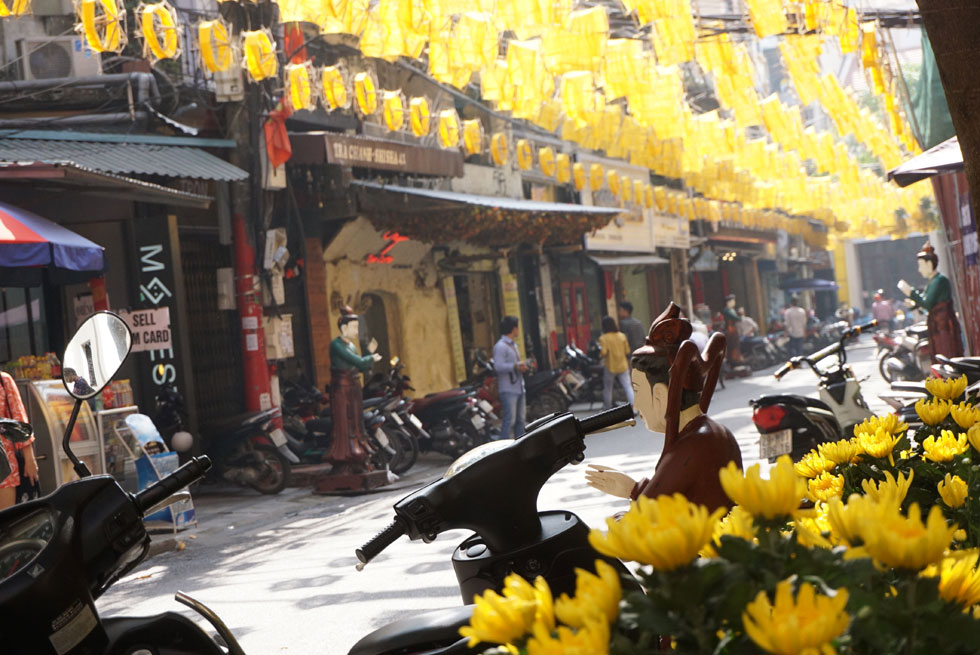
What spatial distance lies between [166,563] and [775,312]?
42.2 meters

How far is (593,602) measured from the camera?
4.28ft

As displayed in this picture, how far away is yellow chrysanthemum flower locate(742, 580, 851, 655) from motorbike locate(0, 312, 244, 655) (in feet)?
4.65

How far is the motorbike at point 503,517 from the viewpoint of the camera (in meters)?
2.45

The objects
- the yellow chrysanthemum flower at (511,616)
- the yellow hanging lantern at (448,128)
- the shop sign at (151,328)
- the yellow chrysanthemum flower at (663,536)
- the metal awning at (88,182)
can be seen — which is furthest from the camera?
the yellow hanging lantern at (448,128)

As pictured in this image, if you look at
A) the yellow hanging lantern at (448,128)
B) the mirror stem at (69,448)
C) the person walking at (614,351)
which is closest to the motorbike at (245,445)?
the yellow hanging lantern at (448,128)

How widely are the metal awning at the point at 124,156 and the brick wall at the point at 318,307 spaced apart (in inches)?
157

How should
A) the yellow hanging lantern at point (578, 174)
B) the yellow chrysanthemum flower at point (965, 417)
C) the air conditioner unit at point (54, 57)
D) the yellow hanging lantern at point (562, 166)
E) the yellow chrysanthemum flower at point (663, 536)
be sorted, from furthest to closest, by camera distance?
the yellow hanging lantern at point (578, 174) → the yellow hanging lantern at point (562, 166) → the air conditioner unit at point (54, 57) → the yellow chrysanthemum flower at point (965, 417) → the yellow chrysanthemum flower at point (663, 536)

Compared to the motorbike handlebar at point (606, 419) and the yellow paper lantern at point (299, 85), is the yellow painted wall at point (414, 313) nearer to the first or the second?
the yellow paper lantern at point (299, 85)

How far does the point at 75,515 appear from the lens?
2.27m

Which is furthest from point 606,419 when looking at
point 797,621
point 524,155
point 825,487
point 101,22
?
point 524,155

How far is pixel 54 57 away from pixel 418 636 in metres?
12.4

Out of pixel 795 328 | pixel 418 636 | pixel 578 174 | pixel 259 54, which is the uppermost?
pixel 259 54

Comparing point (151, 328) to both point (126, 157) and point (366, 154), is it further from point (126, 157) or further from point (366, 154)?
point (366, 154)

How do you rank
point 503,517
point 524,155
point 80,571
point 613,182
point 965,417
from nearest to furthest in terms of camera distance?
point 80,571 → point 503,517 → point 965,417 → point 524,155 → point 613,182
